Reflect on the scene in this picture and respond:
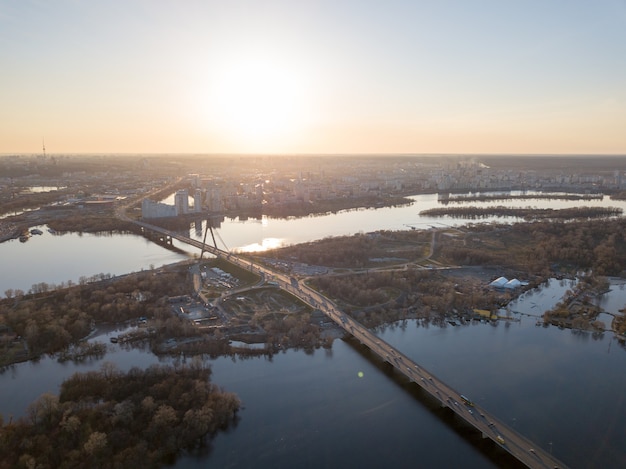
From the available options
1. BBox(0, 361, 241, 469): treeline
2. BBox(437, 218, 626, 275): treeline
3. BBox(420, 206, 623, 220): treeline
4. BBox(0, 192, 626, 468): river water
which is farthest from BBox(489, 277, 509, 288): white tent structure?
BBox(420, 206, 623, 220): treeline

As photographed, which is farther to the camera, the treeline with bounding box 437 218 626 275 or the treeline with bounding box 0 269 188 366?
the treeline with bounding box 437 218 626 275

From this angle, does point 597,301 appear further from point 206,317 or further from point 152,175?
point 152,175

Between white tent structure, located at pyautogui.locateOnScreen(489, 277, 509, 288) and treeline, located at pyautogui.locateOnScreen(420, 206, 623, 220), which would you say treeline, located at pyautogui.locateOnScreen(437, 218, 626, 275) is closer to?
white tent structure, located at pyautogui.locateOnScreen(489, 277, 509, 288)

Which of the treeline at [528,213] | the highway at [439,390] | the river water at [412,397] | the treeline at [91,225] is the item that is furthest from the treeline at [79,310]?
the treeline at [528,213]

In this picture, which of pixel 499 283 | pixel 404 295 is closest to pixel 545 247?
pixel 499 283

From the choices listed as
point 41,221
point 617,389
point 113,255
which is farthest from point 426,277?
point 41,221

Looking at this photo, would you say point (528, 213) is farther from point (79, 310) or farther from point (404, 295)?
point (79, 310)

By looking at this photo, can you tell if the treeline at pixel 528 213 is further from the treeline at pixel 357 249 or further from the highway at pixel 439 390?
the highway at pixel 439 390
